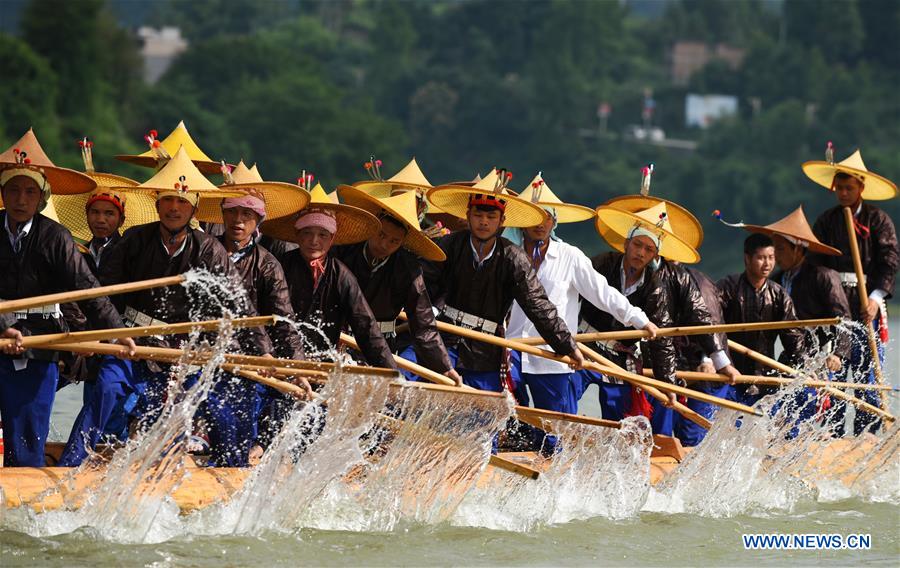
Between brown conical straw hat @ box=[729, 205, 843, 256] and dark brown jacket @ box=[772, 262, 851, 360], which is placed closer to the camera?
brown conical straw hat @ box=[729, 205, 843, 256]

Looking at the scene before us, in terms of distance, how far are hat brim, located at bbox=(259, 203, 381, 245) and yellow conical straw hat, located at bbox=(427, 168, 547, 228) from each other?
2.14 feet

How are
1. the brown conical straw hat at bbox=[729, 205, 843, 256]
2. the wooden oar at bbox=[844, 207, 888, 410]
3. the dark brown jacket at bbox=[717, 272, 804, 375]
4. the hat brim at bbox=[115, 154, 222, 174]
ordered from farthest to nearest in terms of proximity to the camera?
the wooden oar at bbox=[844, 207, 888, 410], the brown conical straw hat at bbox=[729, 205, 843, 256], the hat brim at bbox=[115, 154, 222, 174], the dark brown jacket at bbox=[717, 272, 804, 375]

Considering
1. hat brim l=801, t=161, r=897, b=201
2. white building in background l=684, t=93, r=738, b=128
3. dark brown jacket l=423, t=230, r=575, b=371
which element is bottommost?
dark brown jacket l=423, t=230, r=575, b=371

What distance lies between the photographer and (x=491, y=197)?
29.4ft

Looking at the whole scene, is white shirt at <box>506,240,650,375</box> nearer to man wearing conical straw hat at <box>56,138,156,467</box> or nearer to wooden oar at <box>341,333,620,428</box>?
wooden oar at <box>341,333,620,428</box>

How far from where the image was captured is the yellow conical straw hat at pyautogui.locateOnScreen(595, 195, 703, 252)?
10.2 metres

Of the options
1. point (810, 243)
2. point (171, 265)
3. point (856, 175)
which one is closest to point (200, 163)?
point (171, 265)

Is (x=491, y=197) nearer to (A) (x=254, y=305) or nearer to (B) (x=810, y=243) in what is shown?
(A) (x=254, y=305)

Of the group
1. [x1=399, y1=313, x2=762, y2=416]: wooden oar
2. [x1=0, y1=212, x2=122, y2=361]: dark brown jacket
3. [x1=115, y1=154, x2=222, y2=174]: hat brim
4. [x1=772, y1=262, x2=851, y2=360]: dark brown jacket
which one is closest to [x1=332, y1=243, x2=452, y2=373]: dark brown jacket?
[x1=399, y1=313, x2=762, y2=416]: wooden oar

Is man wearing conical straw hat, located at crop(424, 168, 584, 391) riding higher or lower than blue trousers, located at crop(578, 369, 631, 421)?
higher

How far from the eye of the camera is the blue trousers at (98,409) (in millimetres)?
8086

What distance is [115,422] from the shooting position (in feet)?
28.7

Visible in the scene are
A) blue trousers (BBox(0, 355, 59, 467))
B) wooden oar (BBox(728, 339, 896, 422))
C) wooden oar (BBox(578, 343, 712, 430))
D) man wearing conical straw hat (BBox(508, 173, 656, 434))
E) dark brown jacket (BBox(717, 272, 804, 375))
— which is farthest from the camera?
dark brown jacket (BBox(717, 272, 804, 375))

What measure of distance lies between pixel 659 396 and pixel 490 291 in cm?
124
